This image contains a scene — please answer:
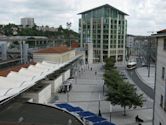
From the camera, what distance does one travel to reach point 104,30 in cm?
12638

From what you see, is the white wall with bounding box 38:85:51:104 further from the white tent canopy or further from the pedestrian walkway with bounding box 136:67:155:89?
the pedestrian walkway with bounding box 136:67:155:89

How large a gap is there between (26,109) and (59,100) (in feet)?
88.0

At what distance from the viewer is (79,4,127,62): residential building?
12669cm

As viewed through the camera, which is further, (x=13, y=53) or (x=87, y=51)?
(x=87, y=51)

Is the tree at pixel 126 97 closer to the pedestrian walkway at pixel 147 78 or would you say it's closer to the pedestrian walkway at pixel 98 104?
the pedestrian walkway at pixel 98 104

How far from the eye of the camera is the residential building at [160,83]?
2025 centimetres

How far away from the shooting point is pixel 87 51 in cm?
12312

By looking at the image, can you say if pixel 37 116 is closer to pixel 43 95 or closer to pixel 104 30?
pixel 43 95

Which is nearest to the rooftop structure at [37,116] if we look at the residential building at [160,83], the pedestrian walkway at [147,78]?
the residential building at [160,83]

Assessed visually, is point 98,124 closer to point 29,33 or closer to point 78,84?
point 78,84

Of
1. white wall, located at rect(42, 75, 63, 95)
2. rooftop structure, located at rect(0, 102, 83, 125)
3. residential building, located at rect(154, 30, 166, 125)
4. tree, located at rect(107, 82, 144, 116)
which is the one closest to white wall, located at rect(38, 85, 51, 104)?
white wall, located at rect(42, 75, 63, 95)

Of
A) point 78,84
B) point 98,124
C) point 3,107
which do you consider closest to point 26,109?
point 3,107

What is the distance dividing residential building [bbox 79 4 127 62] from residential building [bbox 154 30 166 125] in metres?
104

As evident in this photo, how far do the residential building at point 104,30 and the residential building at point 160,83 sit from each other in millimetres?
103884
